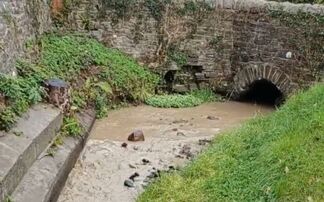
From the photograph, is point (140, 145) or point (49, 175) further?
point (140, 145)

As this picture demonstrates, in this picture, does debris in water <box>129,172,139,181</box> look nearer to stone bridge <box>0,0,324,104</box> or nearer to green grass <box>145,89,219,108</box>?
green grass <box>145,89,219,108</box>

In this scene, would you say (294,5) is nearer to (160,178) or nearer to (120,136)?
(120,136)

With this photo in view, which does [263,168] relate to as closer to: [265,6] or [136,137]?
[136,137]

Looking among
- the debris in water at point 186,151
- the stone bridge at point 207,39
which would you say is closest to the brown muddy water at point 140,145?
the debris in water at point 186,151

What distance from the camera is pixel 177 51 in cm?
1311

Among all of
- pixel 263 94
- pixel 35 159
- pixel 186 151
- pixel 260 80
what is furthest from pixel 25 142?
pixel 263 94

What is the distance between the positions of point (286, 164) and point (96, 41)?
7.39 metres

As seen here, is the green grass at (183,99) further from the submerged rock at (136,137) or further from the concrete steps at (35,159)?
the concrete steps at (35,159)

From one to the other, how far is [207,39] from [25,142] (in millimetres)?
6968

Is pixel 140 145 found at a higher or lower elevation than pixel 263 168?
lower

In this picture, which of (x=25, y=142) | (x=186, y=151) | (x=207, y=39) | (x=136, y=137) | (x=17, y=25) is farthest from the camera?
(x=207, y=39)

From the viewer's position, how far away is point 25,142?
6766mm

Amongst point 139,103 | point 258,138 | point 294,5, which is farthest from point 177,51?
point 258,138

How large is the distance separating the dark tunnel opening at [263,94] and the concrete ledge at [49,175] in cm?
540
